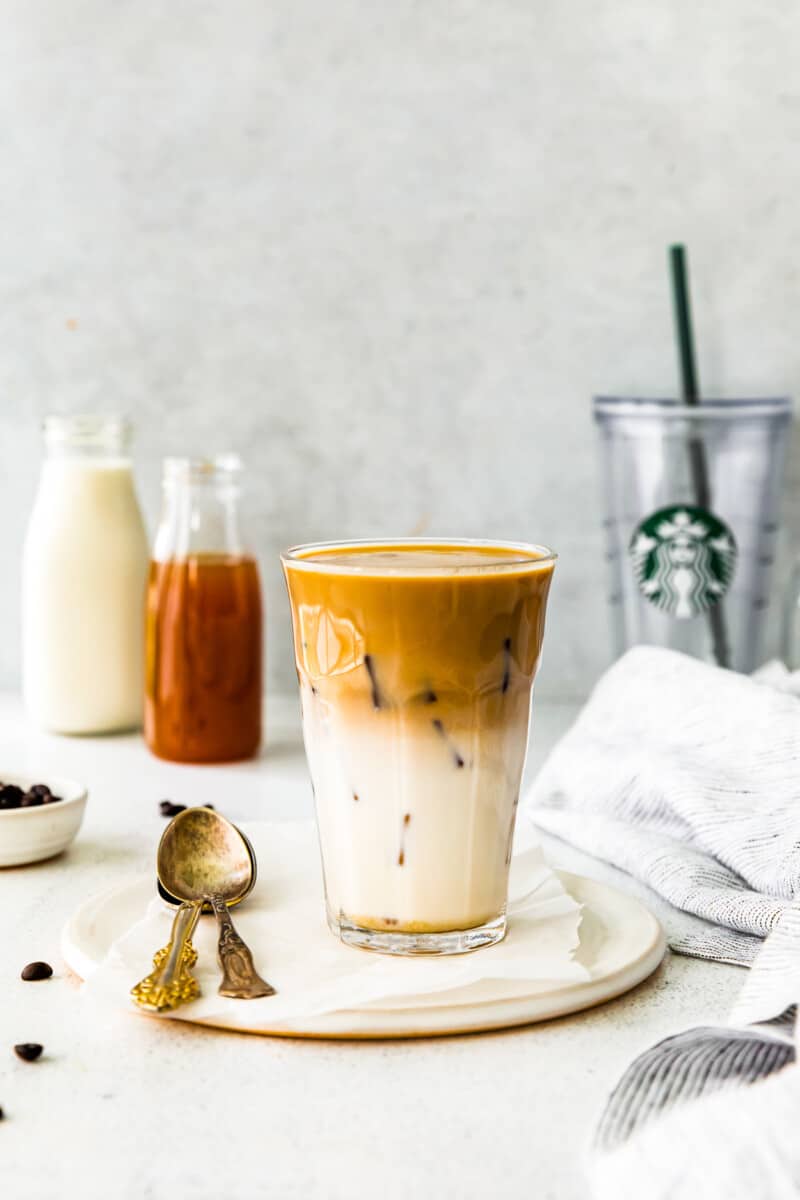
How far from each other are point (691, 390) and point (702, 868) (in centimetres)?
61

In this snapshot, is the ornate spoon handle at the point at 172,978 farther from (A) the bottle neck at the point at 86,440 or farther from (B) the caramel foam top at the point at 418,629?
(A) the bottle neck at the point at 86,440

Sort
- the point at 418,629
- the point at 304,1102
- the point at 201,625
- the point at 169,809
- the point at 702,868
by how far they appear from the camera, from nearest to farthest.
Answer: the point at 304,1102 < the point at 418,629 < the point at 702,868 < the point at 169,809 < the point at 201,625

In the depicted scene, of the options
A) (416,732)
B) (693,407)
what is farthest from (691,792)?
(693,407)

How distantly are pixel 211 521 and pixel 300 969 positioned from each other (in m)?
0.63

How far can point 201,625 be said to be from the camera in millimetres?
1160

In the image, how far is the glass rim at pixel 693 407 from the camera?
1233 millimetres

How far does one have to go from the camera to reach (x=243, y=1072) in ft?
1.80

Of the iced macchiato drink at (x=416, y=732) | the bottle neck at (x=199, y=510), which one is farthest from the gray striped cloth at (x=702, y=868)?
the bottle neck at (x=199, y=510)

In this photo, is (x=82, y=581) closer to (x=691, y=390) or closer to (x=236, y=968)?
(x=691, y=390)

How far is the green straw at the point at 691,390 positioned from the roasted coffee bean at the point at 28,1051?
0.83 m

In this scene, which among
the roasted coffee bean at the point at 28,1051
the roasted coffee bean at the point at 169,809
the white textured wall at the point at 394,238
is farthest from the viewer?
the white textured wall at the point at 394,238

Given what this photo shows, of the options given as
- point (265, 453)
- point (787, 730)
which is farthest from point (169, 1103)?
point (265, 453)

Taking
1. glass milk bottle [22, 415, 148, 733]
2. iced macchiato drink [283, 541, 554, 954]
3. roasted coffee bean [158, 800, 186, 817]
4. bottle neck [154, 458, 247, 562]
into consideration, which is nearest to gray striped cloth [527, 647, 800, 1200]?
iced macchiato drink [283, 541, 554, 954]

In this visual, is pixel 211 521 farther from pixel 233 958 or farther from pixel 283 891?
pixel 233 958
